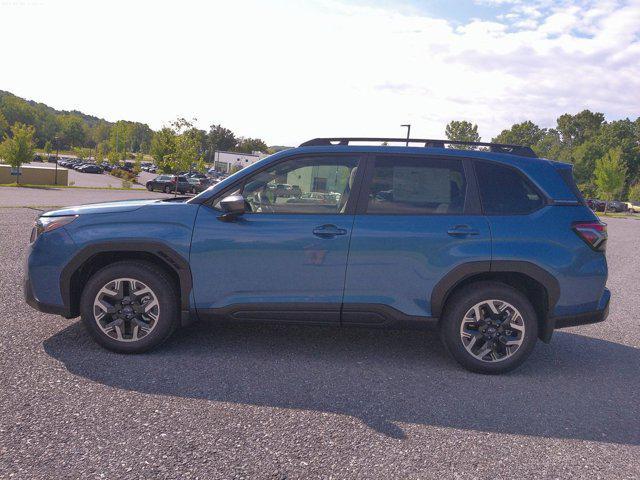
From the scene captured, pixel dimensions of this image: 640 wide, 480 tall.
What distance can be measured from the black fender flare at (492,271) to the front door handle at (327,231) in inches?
35.0

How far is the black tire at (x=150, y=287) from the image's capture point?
12.9ft

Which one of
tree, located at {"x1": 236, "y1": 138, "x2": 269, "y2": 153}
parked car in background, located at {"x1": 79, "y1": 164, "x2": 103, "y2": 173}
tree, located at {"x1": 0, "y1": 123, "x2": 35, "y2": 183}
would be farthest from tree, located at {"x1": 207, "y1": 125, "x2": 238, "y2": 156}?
tree, located at {"x1": 0, "y1": 123, "x2": 35, "y2": 183}

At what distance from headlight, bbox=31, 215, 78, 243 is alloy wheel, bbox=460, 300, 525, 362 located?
3.35m

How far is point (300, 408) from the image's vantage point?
3268 millimetres

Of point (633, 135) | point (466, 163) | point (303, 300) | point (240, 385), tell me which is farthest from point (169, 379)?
point (633, 135)

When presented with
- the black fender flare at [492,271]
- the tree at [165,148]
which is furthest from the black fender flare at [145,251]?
the tree at [165,148]

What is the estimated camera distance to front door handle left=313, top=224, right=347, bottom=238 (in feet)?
12.7

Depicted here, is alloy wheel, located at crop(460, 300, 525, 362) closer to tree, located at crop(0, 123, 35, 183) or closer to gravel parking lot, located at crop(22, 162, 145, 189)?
gravel parking lot, located at crop(22, 162, 145, 189)

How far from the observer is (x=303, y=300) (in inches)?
155

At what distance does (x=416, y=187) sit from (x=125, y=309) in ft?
8.50

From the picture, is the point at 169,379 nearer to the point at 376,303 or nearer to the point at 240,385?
the point at 240,385

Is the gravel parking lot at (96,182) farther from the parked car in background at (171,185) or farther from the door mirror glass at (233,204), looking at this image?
the door mirror glass at (233,204)

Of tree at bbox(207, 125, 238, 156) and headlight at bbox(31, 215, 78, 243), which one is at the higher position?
tree at bbox(207, 125, 238, 156)

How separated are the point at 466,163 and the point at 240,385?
2550mm
